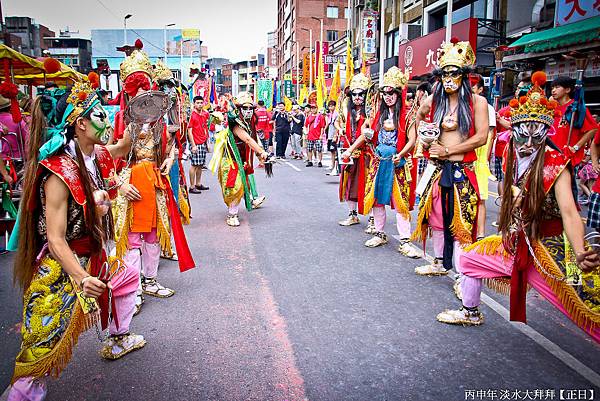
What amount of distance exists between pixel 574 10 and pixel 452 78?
923 centimetres

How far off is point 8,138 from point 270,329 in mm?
4956

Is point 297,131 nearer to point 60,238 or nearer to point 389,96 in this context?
point 389,96

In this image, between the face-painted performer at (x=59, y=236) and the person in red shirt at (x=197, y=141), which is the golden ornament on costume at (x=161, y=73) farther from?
the person in red shirt at (x=197, y=141)

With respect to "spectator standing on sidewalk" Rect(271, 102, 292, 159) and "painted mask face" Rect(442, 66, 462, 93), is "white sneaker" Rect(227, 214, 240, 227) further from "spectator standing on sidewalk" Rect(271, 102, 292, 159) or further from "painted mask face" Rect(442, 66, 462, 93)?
"spectator standing on sidewalk" Rect(271, 102, 292, 159)

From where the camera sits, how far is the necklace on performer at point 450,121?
440cm

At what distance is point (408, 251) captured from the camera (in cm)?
583

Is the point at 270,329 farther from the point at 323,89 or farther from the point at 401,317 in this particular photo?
the point at 323,89

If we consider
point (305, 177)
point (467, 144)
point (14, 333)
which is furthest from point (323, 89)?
point (14, 333)

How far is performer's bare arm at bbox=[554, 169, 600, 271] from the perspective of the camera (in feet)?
8.74

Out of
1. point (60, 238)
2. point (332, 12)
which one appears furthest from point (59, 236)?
point (332, 12)

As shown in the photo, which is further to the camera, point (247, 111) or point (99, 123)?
point (247, 111)

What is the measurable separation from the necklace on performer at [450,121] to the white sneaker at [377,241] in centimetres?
221

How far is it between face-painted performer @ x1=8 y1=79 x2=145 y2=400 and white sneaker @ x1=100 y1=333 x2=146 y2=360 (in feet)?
2.07

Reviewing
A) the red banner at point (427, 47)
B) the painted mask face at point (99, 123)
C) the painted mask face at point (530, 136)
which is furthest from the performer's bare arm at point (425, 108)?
the red banner at point (427, 47)
